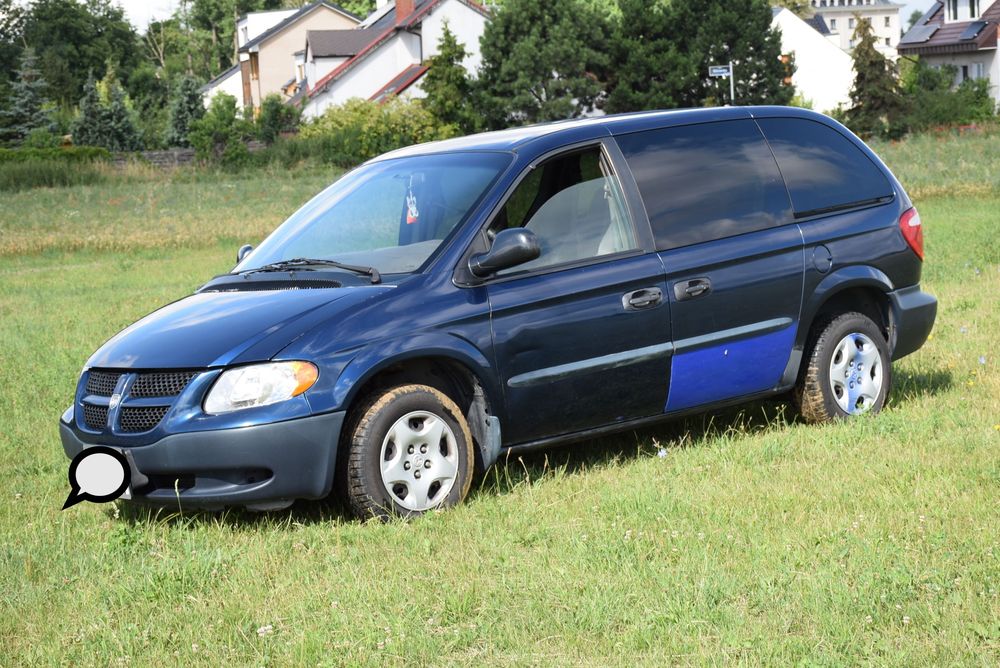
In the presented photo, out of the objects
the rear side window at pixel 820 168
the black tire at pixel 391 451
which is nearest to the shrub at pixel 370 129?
the rear side window at pixel 820 168

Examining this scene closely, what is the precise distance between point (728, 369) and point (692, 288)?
51cm

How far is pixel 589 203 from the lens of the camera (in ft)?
21.2

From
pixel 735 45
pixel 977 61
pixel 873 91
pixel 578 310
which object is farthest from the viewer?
pixel 977 61

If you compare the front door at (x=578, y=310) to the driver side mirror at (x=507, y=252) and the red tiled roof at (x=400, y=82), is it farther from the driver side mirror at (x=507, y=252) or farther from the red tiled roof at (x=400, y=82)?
the red tiled roof at (x=400, y=82)

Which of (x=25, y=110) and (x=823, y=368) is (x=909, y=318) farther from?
(x=25, y=110)

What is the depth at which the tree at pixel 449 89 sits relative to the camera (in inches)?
2265

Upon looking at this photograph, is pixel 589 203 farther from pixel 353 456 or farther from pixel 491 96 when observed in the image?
pixel 491 96

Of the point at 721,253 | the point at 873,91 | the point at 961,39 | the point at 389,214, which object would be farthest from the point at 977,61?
the point at 389,214

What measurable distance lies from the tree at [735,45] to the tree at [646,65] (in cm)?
78

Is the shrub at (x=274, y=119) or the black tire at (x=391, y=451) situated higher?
the shrub at (x=274, y=119)

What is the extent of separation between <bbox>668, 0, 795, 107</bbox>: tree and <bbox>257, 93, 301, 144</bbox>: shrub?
63.3 feet

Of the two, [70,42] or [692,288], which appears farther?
[70,42]

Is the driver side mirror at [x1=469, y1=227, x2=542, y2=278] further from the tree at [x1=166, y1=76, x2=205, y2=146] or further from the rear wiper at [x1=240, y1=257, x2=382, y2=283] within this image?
the tree at [x1=166, y1=76, x2=205, y2=146]

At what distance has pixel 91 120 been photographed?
6750 centimetres
